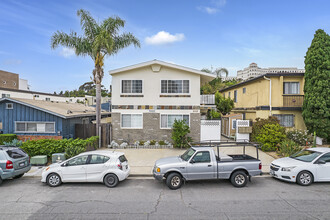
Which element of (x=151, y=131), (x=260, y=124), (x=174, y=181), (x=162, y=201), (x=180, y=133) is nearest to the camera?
(x=162, y=201)

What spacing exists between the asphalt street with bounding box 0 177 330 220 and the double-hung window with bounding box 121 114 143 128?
7.96 meters

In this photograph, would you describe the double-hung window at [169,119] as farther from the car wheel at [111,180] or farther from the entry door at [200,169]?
the car wheel at [111,180]

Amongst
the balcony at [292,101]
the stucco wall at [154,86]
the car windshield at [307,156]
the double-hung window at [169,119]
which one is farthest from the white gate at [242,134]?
the car windshield at [307,156]

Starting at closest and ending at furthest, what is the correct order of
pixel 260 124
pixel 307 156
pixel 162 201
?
pixel 162 201, pixel 307 156, pixel 260 124

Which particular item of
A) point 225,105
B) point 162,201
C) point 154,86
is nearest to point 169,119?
point 154,86

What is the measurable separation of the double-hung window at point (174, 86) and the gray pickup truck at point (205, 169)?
8.87 metres

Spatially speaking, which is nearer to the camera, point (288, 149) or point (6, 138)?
point (288, 149)

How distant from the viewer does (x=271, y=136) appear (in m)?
14.8

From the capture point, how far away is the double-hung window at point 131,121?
17.0 meters

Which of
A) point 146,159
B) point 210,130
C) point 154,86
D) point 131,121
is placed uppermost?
point 154,86

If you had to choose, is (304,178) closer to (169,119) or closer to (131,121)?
(169,119)

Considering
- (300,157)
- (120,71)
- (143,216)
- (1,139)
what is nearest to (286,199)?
(300,157)

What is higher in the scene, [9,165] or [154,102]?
[154,102]

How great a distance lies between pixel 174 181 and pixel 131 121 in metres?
9.38
